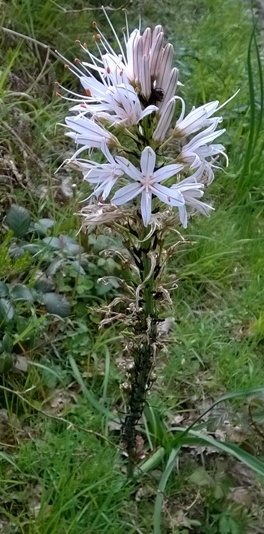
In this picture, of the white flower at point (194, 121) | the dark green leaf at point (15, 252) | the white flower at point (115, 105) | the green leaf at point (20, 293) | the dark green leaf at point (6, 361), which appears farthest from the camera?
the dark green leaf at point (15, 252)

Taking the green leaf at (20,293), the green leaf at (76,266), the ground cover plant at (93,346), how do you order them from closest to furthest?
the ground cover plant at (93,346)
the green leaf at (20,293)
the green leaf at (76,266)

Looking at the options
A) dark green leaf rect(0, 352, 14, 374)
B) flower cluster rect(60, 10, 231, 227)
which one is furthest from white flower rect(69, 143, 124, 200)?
dark green leaf rect(0, 352, 14, 374)

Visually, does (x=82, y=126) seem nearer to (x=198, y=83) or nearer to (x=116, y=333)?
(x=116, y=333)

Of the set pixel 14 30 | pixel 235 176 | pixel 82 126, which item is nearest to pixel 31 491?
pixel 82 126

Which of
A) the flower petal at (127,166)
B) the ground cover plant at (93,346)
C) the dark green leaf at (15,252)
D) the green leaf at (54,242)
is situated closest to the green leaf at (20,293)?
the ground cover plant at (93,346)

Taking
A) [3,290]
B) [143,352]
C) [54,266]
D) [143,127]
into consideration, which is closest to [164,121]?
[143,127]

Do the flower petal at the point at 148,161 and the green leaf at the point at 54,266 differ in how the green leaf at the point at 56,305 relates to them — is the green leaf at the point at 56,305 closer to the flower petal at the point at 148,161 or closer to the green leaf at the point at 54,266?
the green leaf at the point at 54,266

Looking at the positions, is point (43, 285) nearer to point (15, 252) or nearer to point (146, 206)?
point (15, 252)
